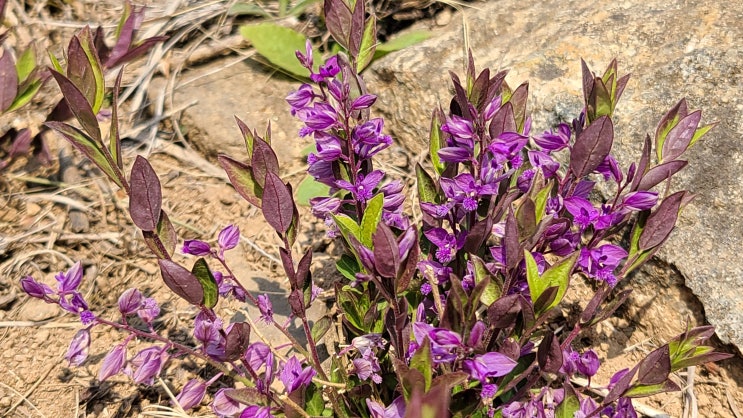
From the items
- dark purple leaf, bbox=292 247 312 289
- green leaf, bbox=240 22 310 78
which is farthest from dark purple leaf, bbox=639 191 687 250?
green leaf, bbox=240 22 310 78

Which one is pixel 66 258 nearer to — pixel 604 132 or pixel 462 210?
pixel 462 210

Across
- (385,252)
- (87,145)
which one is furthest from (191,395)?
(385,252)

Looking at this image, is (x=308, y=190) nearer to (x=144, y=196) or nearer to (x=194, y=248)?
(x=194, y=248)

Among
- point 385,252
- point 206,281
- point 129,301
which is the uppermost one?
point 385,252

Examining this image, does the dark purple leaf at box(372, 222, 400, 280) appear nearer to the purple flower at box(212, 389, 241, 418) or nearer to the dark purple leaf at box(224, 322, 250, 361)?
the dark purple leaf at box(224, 322, 250, 361)

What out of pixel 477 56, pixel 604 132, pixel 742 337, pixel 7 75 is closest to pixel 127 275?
pixel 7 75

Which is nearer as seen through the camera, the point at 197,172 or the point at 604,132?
the point at 604,132
